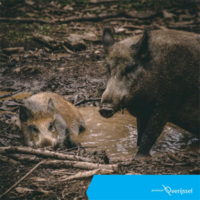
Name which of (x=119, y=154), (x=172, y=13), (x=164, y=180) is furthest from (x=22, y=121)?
(x=172, y=13)

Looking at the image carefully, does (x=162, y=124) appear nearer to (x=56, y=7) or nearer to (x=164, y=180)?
(x=164, y=180)

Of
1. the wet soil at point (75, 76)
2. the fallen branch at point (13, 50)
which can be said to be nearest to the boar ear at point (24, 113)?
the wet soil at point (75, 76)

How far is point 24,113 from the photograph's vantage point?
19.8 ft

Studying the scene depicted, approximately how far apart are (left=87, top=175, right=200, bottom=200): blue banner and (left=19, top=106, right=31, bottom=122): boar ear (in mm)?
4078

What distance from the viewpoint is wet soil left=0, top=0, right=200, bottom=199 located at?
367 centimetres

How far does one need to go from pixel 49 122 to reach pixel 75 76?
3404 millimetres

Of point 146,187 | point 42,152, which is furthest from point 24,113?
point 146,187

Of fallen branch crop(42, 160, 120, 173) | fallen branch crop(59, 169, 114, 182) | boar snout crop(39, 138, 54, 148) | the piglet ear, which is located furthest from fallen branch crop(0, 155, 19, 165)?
the piglet ear

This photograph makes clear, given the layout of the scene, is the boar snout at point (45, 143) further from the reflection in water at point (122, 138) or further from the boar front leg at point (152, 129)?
the boar front leg at point (152, 129)

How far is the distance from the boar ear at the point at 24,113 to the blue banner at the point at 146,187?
408cm

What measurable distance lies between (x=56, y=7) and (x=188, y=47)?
43.6 ft

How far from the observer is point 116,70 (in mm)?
4305

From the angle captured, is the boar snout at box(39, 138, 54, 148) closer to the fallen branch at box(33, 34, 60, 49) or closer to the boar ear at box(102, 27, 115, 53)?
the boar ear at box(102, 27, 115, 53)

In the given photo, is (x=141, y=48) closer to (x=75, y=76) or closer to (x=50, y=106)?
(x=50, y=106)
